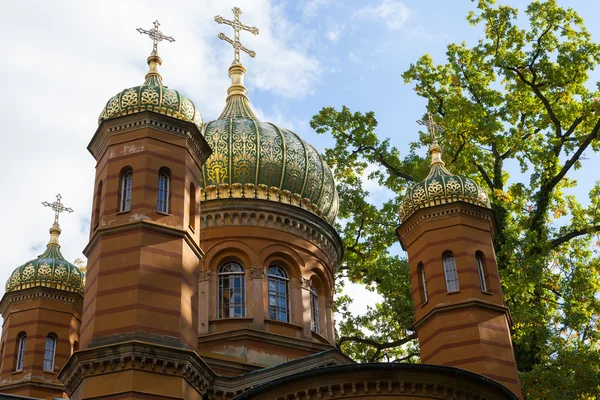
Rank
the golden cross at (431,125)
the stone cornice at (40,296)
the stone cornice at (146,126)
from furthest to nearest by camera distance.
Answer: the stone cornice at (40,296) → the golden cross at (431,125) → the stone cornice at (146,126)

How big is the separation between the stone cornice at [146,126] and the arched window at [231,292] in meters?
4.03

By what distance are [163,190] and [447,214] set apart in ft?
21.9

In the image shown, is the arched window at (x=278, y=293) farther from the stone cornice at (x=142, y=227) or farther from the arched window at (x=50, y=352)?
the arched window at (x=50, y=352)

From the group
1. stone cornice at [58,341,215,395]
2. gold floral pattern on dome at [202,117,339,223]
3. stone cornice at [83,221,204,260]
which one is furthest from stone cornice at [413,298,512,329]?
stone cornice at [58,341,215,395]

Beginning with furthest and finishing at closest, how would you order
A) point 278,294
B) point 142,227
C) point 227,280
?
1. point 278,294
2. point 227,280
3. point 142,227

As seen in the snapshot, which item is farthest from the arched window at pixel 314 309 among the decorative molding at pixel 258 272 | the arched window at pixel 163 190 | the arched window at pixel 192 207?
the arched window at pixel 163 190

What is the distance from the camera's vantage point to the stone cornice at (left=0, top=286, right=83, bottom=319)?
80.3ft

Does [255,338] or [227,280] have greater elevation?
[227,280]

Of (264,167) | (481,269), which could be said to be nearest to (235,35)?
Result: (264,167)

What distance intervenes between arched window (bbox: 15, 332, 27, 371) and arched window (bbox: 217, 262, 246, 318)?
647 centimetres

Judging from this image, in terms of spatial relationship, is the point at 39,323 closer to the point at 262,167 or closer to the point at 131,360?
the point at 262,167

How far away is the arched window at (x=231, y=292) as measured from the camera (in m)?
21.1

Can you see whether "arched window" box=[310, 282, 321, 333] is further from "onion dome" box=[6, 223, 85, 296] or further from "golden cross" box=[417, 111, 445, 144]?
"onion dome" box=[6, 223, 85, 296]

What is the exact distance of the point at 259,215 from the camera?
22.1 meters
